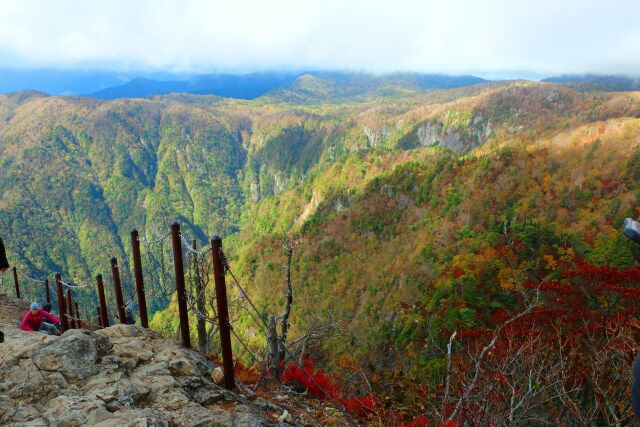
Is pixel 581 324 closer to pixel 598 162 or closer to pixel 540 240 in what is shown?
pixel 540 240

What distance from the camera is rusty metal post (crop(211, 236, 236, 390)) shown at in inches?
229

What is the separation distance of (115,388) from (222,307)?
1794 mm

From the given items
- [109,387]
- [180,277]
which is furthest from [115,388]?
[180,277]

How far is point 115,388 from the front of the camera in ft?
17.9

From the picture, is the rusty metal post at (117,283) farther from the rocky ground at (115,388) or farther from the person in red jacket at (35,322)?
the person in red jacket at (35,322)

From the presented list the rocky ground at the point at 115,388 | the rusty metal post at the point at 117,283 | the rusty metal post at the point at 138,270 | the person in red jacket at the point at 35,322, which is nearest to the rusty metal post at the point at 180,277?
the rocky ground at the point at 115,388

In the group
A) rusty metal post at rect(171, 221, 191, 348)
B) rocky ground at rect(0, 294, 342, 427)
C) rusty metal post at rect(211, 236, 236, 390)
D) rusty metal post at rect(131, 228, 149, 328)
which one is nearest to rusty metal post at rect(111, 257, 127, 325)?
rusty metal post at rect(131, 228, 149, 328)

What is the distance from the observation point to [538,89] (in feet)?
490

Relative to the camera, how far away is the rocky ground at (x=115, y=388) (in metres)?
4.84

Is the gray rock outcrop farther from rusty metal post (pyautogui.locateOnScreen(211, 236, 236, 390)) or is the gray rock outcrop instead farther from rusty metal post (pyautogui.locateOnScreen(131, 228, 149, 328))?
rusty metal post (pyautogui.locateOnScreen(131, 228, 149, 328))

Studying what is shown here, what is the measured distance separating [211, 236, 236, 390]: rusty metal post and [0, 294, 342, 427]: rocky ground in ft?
0.88

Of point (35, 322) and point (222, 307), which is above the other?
point (222, 307)

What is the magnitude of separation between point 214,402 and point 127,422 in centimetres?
153

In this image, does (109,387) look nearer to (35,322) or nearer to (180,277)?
(180,277)
